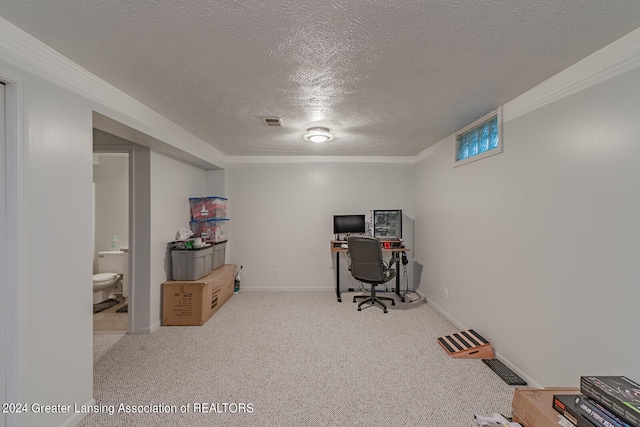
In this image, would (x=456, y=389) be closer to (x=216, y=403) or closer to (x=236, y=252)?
(x=216, y=403)

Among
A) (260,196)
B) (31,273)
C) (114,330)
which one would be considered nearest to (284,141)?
(260,196)

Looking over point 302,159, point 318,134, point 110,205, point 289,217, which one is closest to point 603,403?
point 318,134

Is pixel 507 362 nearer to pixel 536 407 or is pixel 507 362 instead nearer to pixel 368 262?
pixel 536 407

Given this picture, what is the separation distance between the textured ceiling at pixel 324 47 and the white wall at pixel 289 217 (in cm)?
215

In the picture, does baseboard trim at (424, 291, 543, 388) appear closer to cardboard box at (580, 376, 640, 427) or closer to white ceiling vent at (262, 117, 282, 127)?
cardboard box at (580, 376, 640, 427)

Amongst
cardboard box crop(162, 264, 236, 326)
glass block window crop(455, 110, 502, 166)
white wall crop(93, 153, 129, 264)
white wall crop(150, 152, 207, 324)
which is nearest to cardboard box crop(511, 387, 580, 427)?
glass block window crop(455, 110, 502, 166)

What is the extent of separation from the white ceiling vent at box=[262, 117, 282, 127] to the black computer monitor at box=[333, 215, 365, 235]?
2010 mm

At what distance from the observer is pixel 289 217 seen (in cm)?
459

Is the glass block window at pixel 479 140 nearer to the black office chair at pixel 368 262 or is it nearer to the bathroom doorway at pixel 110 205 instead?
the black office chair at pixel 368 262

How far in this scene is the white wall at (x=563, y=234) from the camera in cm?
144

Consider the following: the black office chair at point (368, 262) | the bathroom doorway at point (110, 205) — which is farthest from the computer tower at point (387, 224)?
the bathroom doorway at point (110, 205)

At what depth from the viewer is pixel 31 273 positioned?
1.44 meters

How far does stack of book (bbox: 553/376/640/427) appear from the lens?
117 centimetres

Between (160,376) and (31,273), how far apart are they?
4.31 feet
